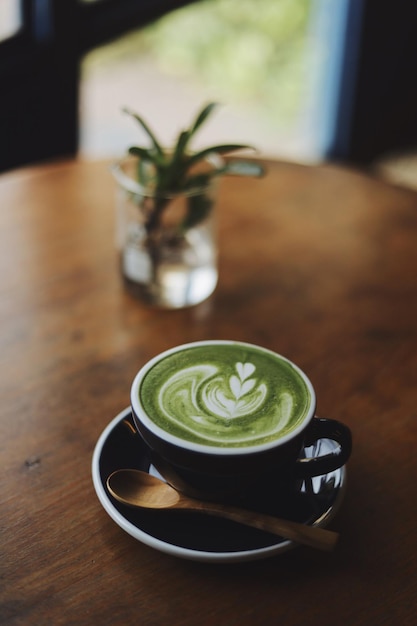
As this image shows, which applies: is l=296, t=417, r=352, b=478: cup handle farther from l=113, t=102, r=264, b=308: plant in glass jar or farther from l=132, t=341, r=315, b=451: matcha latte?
l=113, t=102, r=264, b=308: plant in glass jar

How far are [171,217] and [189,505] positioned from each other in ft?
1.12

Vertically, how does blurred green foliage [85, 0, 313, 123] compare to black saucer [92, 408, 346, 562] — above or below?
below

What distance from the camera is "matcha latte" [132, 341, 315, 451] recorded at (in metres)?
0.48

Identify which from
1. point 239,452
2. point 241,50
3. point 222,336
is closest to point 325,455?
point 239,452

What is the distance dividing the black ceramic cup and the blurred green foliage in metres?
1.67

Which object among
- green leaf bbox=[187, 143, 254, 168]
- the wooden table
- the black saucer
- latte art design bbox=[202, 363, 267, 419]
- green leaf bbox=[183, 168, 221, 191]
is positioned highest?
green leaf bbox=[187, 143, 254, 168]

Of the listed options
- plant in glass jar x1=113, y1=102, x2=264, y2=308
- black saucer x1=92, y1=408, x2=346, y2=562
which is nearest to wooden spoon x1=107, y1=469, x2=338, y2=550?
black saucer x1=92, y1=408, x2=346, y2=562

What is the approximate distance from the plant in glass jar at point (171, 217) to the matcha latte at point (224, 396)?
21 cm

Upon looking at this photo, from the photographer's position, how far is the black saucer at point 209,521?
47cm

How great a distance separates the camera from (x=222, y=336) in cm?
72

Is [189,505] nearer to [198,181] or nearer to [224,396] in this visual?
[224,396]

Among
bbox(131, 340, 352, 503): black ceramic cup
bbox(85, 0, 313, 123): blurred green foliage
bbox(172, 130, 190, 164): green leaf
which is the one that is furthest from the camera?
bbox(85, 0, 313, 123): blurred green foliage

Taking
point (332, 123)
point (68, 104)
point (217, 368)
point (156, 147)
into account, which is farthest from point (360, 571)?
point (332, 123)

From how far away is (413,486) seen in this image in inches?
22.1
